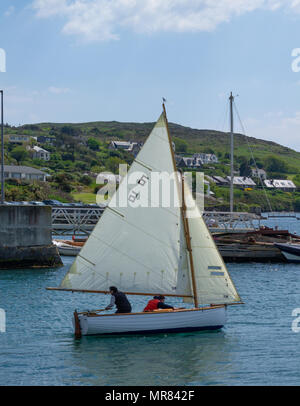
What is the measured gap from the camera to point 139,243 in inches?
998

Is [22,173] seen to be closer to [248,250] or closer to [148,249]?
[248,250]

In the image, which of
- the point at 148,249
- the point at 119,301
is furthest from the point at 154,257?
the point at 119,301

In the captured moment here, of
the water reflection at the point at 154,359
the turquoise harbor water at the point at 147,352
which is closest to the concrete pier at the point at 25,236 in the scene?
the turquoise harbor water at the point at 147,352

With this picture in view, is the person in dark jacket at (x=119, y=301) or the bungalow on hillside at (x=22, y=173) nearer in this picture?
the person in dark jacket at (x=119, y=301)

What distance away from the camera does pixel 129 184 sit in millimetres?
24922

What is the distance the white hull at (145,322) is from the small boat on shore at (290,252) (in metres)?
33.0

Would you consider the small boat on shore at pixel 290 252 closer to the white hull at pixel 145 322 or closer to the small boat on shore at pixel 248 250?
the small boat on shore at pixel 248 250

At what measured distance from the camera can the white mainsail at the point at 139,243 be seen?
24984 mm

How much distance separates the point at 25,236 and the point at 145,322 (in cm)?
2340

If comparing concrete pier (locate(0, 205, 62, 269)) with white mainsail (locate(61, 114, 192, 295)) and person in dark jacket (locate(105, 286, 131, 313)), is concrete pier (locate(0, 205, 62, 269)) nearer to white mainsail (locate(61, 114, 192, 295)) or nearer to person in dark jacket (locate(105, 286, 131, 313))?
white mainsail (locate(61, 114, 192, 295))

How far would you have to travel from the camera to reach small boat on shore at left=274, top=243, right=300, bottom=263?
56750 millimetres

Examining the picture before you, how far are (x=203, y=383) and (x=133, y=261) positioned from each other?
701cm
